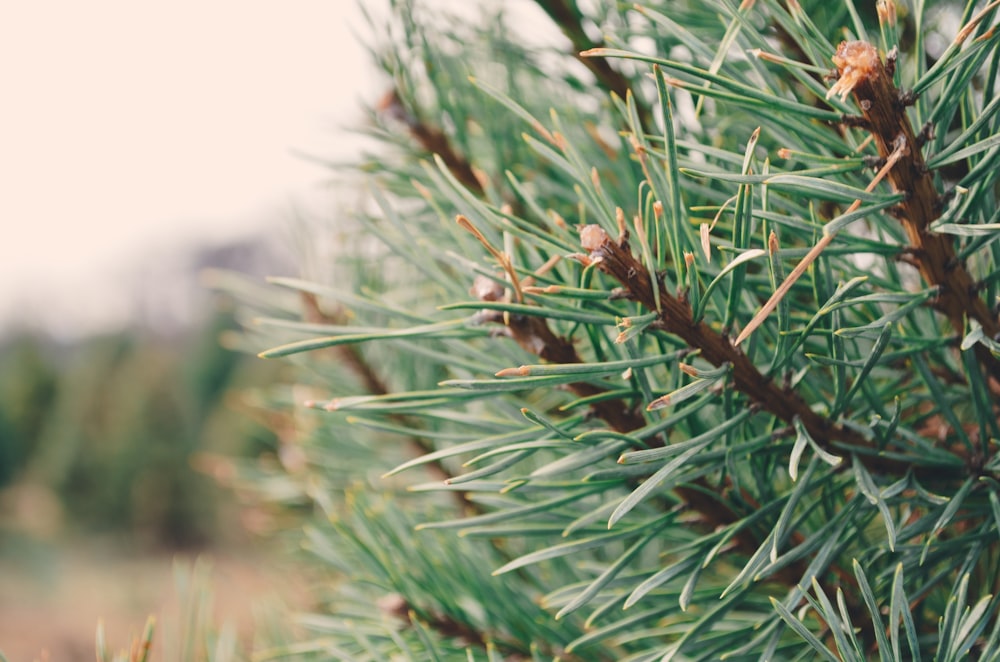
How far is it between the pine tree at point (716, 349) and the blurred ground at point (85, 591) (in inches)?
183

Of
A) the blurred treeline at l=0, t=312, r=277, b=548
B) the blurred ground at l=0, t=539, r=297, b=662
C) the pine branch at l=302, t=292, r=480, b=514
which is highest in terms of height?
the pine branch at l=302, t=292, r=480, b=514

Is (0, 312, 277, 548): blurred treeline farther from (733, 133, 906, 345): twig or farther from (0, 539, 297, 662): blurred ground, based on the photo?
(733, 133, 906, 345): twig

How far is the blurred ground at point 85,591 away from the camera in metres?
4.68

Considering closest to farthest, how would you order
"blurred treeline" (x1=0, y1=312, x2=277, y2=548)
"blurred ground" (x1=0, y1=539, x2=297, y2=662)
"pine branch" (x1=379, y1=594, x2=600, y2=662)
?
"pine branch" (x1=379, y1=594, x2=600, y2=662), "blurred ground" (x1=0, y1=539, x2=297, y2=662), "blurred treeline" (x1=0, y1=312, x2=277, y2=548)

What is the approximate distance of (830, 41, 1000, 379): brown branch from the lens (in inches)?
7.9

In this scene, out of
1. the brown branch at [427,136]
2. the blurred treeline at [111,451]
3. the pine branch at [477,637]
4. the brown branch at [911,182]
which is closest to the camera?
the brown branch at [911,182]

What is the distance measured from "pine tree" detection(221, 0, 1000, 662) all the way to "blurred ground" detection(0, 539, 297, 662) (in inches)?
183

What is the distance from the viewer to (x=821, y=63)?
0.77 feet

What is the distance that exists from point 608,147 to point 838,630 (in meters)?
0.33

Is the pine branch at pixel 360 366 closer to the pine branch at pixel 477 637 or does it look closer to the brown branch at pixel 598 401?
the pine branch at pixel 477 637

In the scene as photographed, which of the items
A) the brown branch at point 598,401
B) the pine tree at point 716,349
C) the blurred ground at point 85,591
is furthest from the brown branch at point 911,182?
the blurred ground at point 85,591

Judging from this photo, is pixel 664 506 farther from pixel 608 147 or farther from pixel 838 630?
pixel 608 147

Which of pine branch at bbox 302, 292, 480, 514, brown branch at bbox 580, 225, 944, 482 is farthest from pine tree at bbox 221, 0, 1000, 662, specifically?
pine branch at bbox 302, 292, 480, 514

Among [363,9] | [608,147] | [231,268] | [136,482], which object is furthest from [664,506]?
[231,268]
